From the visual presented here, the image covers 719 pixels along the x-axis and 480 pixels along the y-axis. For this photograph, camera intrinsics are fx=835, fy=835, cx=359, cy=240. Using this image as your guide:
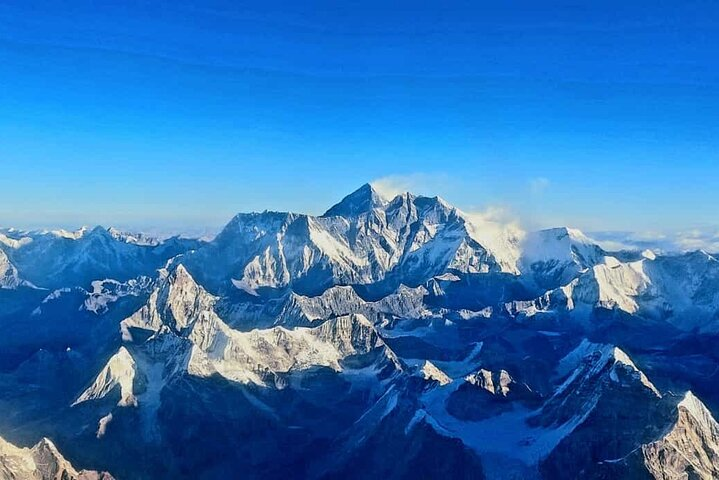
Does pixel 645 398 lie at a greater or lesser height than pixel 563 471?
greater

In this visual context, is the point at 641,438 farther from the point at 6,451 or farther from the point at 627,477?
the point at 6,451

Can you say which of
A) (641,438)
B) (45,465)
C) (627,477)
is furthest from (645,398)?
(45,465)

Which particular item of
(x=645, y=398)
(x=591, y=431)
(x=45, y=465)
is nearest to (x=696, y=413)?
(x=645, y=398)

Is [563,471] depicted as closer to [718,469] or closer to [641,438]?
[641,438]

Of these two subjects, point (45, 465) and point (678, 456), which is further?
point (45, 465)

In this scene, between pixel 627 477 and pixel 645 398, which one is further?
pixel 645 398

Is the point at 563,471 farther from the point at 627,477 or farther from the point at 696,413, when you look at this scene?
the point at 696,413

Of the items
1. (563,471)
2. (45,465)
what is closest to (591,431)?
(563,471)
